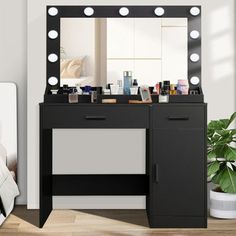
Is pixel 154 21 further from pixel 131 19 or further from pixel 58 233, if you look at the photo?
pixel 58 233

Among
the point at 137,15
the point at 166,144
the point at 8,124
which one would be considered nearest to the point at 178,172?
the point at 166,144

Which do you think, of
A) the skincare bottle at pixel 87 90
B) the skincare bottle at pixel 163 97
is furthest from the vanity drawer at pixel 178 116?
the skincare bottle at pixel 87 90

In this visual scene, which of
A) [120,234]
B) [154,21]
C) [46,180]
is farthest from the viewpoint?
[154,21]

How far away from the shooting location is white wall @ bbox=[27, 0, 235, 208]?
449 cm

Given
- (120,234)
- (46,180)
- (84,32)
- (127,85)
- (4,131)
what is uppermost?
(84,32)

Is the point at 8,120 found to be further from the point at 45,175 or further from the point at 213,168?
the point at 213,168

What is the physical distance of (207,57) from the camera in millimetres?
4504

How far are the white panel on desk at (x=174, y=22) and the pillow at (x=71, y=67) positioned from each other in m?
0.69

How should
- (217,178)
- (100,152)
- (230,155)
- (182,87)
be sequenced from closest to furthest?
(230,155) → (217,178) → (182,87) → (100,152)

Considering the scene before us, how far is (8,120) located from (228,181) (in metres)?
1.70

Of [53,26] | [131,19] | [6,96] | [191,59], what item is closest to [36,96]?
[6,96]

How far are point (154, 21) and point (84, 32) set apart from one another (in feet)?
1.73

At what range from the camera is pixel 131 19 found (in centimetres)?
446

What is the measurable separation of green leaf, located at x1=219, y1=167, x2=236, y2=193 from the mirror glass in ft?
2.67
